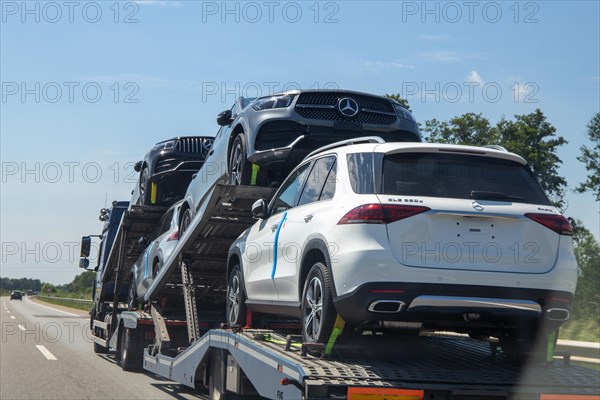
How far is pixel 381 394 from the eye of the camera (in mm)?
5105

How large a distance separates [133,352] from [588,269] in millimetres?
27522

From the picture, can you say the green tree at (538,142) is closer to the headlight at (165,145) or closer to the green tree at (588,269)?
the green tree at (588,269)

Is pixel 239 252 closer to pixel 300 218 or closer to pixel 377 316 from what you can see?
pixel 300 218

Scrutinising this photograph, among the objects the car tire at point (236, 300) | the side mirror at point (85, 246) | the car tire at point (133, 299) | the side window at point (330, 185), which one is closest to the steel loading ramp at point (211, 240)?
the car tire at point (236, 300)

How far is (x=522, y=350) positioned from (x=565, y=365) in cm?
42

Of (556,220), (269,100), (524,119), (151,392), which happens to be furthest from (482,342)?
(524,119)

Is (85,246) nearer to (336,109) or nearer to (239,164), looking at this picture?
(239,164)

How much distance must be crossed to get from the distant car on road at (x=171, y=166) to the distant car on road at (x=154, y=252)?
2.23ft

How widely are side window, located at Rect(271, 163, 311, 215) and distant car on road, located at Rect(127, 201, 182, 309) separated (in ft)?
12.4

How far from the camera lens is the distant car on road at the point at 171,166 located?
1398cm

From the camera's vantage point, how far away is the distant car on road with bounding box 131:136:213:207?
14.0m

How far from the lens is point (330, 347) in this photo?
593 centimetres

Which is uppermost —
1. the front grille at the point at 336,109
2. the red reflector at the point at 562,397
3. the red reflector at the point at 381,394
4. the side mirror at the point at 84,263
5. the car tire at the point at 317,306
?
the front grille at the point at 336,109

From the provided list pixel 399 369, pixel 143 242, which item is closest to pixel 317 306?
pixel 399 369
